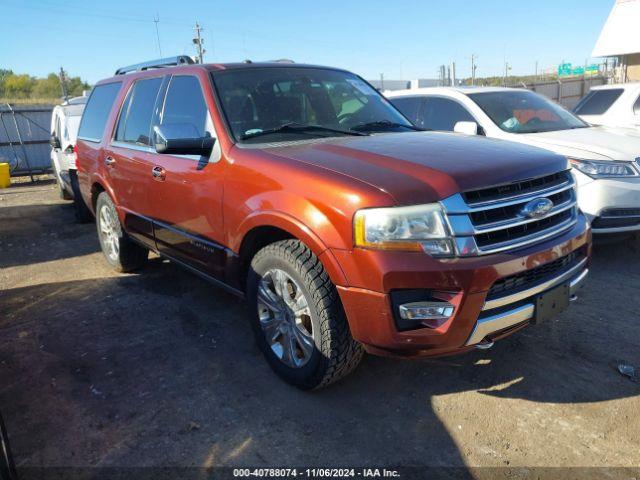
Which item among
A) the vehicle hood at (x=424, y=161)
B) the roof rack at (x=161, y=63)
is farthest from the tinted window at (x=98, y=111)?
the vehicle hood at (x=424, y=161)

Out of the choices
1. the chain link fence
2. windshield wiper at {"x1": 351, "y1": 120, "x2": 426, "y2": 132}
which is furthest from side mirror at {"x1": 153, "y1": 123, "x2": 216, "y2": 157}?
the chain link fence

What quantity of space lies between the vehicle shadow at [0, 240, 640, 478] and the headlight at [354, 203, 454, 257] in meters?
1.03

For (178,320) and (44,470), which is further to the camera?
(178,320)

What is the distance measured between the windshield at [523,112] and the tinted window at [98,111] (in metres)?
4.27

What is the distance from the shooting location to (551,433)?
102 inches

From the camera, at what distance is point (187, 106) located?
370 cm

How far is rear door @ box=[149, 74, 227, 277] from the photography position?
11.0ft

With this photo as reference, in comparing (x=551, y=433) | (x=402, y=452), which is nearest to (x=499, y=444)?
(x=551, y=433)

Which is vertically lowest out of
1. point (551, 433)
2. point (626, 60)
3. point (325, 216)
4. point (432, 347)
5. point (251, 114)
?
point (551, 433)

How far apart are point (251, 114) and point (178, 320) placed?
1820 millimetres

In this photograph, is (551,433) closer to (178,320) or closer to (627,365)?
(627,365)

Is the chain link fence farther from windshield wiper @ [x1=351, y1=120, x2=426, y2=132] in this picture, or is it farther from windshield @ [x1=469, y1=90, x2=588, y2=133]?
windshield wiper @ [x1=351, y1=120, x2=426, y2=132]

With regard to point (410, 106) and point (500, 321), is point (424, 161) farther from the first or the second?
point (410, 106)

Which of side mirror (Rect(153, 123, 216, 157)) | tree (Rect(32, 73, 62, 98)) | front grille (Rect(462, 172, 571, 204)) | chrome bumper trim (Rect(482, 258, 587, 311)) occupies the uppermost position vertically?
tree (Rect(32, 73, 62, 98))
